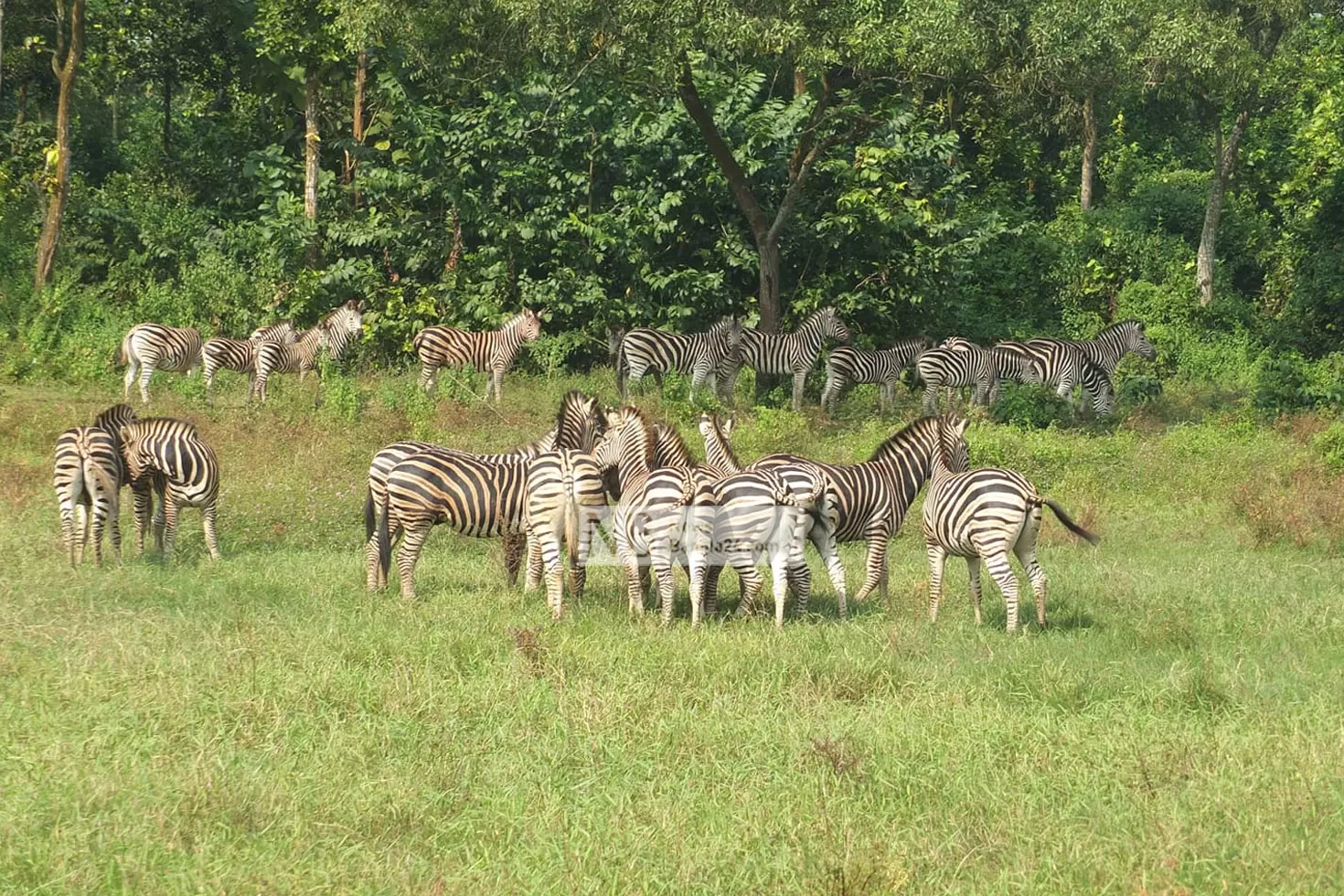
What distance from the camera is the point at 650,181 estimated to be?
2398cm

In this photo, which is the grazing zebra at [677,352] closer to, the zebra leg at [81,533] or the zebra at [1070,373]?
the zebra at [1070,373]

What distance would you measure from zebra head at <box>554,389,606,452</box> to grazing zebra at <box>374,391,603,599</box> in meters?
1.27

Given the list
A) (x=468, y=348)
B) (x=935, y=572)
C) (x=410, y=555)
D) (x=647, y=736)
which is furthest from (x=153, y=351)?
(x=647, y=736)

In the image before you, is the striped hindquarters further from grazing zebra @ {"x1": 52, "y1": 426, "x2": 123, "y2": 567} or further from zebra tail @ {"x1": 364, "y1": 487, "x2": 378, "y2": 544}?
zebra tail @ {"x1": 364, "y1": 487, "x2": 378, "y2": 544}

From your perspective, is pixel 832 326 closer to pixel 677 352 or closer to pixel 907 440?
pixel 677 352

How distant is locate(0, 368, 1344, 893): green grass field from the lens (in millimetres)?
6266

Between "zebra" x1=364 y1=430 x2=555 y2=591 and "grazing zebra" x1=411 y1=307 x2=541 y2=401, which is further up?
"grazing zebra" x1=411 y1=307 x2=541 y2=401

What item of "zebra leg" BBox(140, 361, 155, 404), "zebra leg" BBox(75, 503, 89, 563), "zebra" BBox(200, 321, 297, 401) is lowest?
"zebra leg" BBox(75, 503, 89, 563)

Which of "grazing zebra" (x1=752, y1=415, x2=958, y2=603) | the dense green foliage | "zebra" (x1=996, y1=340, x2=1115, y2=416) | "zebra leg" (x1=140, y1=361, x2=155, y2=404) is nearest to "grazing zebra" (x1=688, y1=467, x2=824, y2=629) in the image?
"grazing zebra" (x1=752, y1=415, x2=958, y2=603)

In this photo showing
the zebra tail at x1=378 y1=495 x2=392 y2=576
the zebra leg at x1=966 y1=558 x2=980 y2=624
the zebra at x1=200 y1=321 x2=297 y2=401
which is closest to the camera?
the zebra leg at x1=966 y1=558 x2=980 y2=624

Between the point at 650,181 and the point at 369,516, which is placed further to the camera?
the point at 650,181

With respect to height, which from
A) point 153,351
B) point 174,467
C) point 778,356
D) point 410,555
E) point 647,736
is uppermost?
point 153,351

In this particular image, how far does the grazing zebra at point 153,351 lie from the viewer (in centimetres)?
2066

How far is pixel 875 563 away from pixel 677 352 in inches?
413
